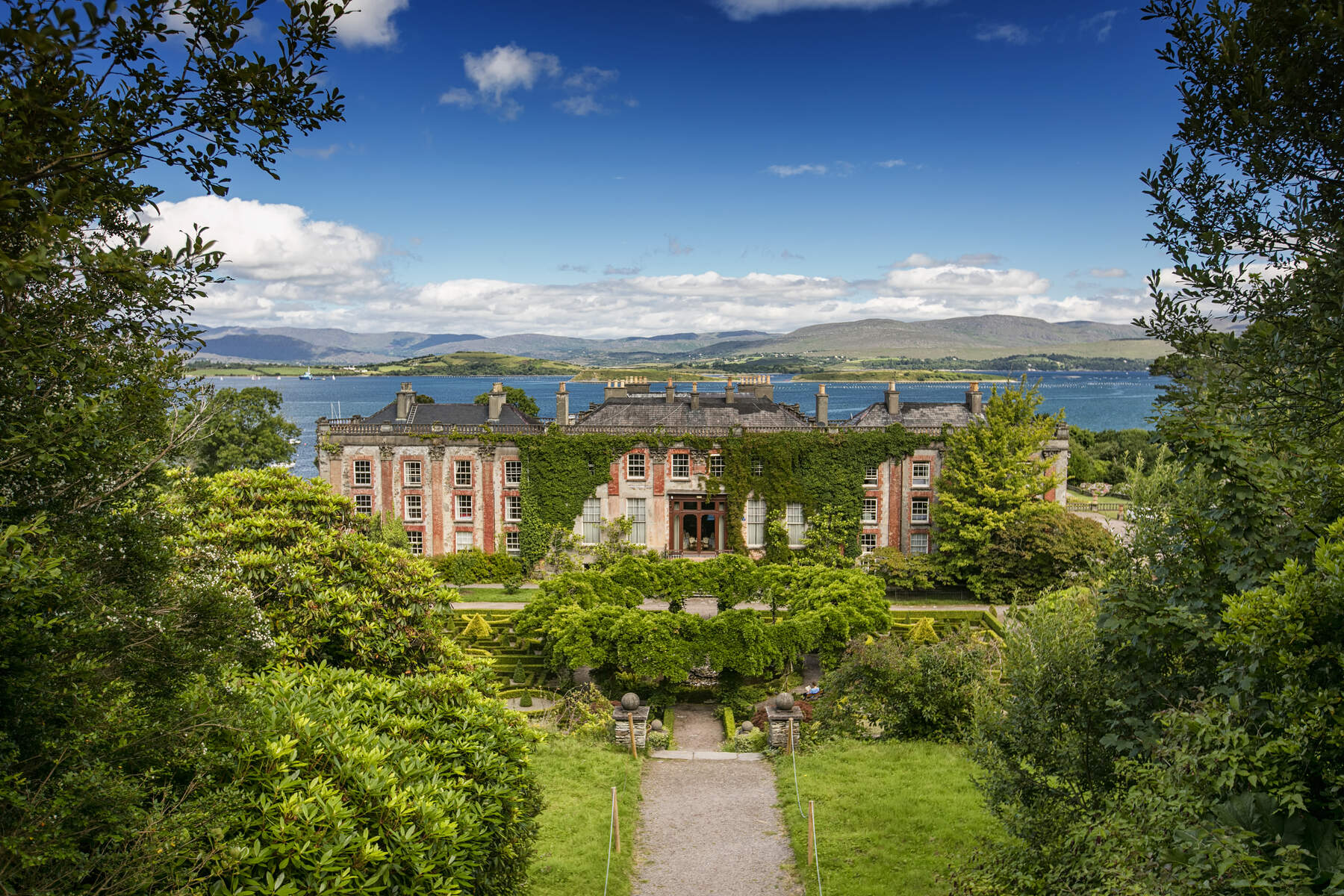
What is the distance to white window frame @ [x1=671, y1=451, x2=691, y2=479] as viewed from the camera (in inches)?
1604

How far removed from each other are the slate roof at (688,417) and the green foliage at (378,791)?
3064 cm

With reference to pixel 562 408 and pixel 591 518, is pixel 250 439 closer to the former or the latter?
pixel 562 408

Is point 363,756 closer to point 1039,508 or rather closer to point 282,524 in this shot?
point 282,524

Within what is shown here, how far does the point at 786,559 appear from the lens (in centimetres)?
3909

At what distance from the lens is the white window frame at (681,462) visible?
134 ft

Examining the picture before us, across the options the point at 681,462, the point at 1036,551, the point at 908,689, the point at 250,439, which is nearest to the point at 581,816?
the point at 908,689

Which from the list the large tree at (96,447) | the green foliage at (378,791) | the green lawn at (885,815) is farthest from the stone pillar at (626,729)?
the large tree at (96,447)

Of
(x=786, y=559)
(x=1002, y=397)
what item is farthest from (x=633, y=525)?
(x=1002, y=397)

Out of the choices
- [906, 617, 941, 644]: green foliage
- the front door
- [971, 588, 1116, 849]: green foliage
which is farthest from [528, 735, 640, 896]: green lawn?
the front door

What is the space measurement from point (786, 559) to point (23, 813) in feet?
115

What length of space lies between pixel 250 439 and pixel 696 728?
36358 mm

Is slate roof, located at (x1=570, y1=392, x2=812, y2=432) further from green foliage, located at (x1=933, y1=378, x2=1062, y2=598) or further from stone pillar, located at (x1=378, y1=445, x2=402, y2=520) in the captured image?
stone pillar, located at (x1=378, y1=445, x2=402, y2=520)

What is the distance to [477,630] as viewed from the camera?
29.8 meters

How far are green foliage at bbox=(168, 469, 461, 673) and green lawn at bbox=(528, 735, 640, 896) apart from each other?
3338 mm
